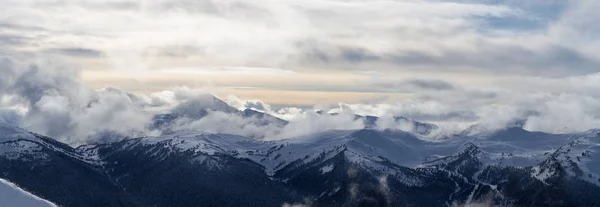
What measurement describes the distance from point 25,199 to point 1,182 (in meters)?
8.77

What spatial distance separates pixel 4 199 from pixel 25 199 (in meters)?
4.70

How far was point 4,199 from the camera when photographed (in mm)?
157500

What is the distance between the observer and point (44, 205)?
158 m

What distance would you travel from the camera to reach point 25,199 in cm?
15862

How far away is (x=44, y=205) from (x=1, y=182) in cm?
1387

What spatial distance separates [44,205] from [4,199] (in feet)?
31.6

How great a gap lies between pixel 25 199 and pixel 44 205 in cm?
523

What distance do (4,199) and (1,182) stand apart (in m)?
6.24
